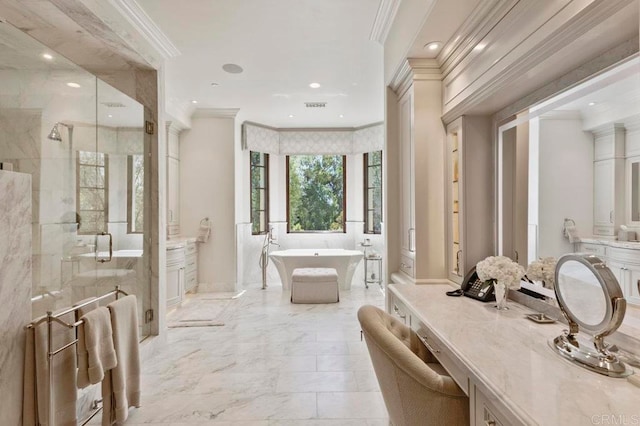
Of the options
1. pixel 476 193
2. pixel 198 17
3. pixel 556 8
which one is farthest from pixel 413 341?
pixel 198 17

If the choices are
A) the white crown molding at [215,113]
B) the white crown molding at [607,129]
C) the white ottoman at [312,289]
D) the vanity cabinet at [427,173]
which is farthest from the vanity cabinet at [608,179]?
the white crown molding at [215,113]

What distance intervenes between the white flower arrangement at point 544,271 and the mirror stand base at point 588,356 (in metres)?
0.30

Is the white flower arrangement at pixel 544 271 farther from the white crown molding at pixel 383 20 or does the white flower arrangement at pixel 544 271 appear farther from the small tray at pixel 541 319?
the white crown molding at pixel 383 20

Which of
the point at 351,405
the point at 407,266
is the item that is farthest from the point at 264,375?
the point at 407,266

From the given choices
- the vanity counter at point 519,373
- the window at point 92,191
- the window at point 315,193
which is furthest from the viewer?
the window at point 315,193

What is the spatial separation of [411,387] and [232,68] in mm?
3597

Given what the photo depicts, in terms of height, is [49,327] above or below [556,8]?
below

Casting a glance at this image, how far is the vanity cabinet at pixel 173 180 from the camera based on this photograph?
470cm

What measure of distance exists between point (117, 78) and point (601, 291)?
3710 millimetres

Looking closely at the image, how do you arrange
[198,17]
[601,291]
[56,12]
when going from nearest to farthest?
[601,291], [56,12], [198,17]

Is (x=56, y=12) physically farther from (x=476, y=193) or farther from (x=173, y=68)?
(x=476, y=193)

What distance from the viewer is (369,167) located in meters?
6.05

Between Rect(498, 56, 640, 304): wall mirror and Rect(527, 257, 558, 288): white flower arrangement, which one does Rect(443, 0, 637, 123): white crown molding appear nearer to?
Rect(498, 56, 640, 304): wall mirror

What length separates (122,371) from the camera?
6.40ft
